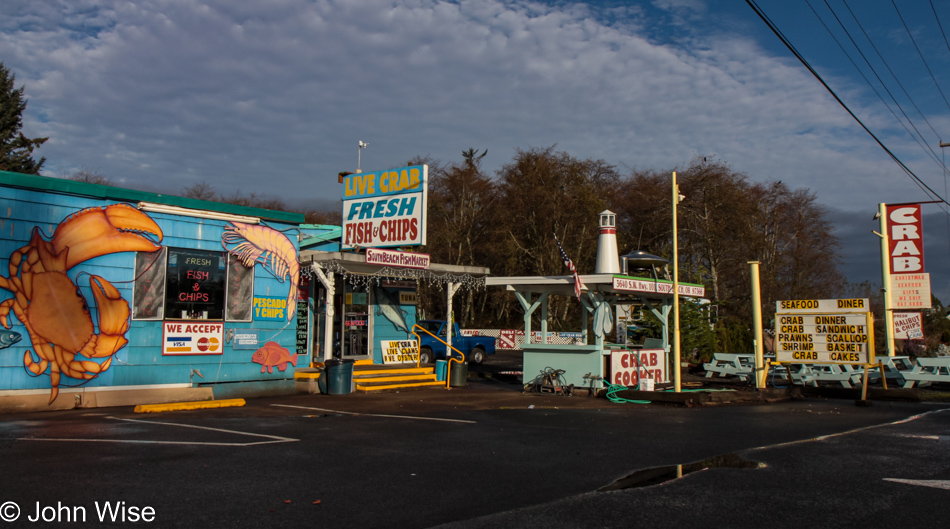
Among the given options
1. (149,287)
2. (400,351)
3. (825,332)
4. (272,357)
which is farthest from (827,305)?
(149,287)

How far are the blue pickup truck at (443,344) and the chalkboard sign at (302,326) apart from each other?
5.89m

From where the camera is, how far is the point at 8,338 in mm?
11578

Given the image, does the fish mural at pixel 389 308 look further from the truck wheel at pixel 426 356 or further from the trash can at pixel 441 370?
the truck wheel at pixel 426 356

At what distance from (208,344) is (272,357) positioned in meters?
1.59

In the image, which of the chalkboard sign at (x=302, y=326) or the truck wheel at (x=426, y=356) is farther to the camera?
the truck wheel at (x=426, y=356)

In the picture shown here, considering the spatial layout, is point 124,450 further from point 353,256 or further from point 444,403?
point 353,256

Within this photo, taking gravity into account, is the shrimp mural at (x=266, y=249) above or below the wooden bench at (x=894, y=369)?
above

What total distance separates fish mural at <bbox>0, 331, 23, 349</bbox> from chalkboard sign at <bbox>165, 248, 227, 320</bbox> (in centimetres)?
262

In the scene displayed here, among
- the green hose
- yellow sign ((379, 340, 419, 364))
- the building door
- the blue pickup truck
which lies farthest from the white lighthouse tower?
the blue pickup truck

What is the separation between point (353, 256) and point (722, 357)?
507 inches

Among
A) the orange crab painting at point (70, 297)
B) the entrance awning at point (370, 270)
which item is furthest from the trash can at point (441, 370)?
the orange crab painting at point (70, 297)

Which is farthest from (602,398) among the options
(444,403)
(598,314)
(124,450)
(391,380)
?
(124,450)

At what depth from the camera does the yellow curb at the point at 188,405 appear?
12.0 metres

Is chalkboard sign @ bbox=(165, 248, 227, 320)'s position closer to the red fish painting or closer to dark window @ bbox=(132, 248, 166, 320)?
dark window @ bbox=(132, 248, 166, 320)
